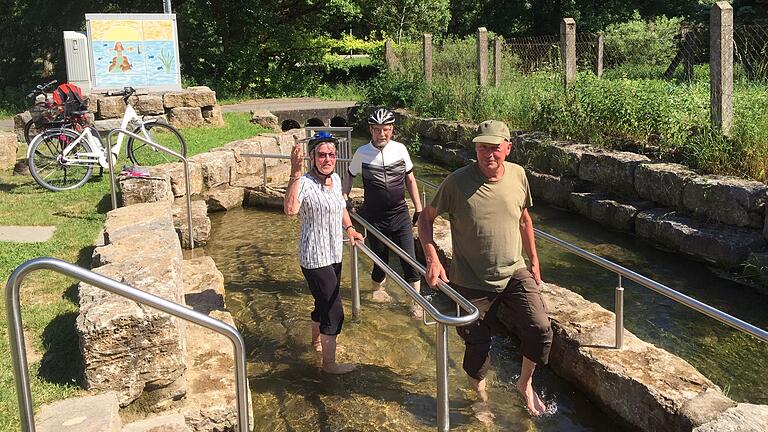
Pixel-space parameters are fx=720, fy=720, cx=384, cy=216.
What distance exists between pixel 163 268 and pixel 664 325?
4.41 m

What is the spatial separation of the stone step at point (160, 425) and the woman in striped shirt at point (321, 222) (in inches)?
59.9

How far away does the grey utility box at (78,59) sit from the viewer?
55.6 ft

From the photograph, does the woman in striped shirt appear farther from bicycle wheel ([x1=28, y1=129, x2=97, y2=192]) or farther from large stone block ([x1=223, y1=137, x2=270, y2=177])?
large stone block ([x1=223, y1=137, x2=270, y2=177])

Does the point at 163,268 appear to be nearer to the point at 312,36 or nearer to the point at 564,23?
the point at 564,23

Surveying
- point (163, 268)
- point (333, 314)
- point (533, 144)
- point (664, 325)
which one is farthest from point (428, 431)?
point (533, 144)

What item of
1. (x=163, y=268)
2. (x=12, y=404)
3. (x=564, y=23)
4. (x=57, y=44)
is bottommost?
(x=12, y=404)

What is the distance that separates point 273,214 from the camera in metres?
11.1

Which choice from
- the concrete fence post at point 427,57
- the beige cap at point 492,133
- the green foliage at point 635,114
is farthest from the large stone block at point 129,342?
the concrete fence post at point 427,57

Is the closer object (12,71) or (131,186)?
(131,186)

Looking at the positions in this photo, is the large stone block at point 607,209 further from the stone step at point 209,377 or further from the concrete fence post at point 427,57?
the concrete fence post at point 427,57

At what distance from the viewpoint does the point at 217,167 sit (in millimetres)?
12000

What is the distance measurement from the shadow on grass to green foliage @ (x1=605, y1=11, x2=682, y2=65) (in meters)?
21.7

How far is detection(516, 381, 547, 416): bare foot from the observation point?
485cm

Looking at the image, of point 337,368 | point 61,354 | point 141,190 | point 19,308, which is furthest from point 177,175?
point 19,308
